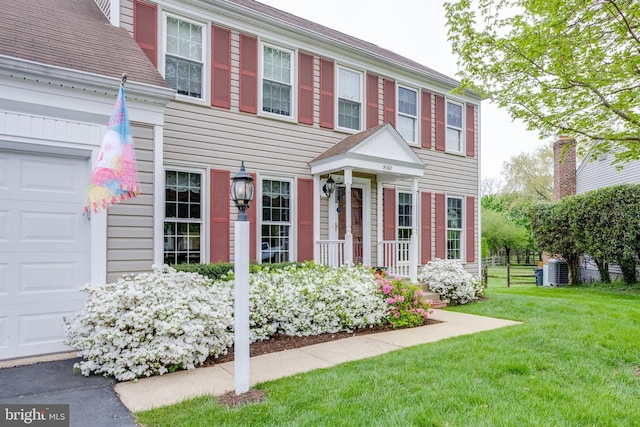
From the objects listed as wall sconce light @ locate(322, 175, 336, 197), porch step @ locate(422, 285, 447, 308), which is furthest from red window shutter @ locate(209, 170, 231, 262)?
porch step @ locate(422, 285, 447, 308)

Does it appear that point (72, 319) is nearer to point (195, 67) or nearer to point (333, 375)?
point (333, 375)

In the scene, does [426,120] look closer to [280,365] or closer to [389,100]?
[389,100]

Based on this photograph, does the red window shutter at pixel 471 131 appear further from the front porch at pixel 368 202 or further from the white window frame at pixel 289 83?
the white window frame at pixel 289 83

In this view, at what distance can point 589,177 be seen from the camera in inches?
675

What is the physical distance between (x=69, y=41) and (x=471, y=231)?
1015 cm

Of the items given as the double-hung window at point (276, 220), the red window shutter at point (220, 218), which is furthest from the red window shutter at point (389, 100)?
the red window shutter at point (220, 218)

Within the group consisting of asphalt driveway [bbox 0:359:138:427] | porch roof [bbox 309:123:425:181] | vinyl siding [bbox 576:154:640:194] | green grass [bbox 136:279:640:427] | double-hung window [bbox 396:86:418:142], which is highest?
double-hung window [bbox 396:86:418:142]

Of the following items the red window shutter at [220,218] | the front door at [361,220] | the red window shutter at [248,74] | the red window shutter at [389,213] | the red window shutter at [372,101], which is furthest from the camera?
the red window shutter at [389,213]

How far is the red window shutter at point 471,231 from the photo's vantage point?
11438 millimetres

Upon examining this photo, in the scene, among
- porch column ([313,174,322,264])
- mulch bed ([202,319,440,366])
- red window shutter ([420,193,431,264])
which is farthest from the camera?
red window shutter ([420,193,431,264])

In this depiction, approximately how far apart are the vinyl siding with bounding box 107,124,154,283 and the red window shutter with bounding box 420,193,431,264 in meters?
6.84

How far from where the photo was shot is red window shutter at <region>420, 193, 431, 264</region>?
1023 cm

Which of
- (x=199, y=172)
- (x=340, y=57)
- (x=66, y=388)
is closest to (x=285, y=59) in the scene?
(x=340, y=57)

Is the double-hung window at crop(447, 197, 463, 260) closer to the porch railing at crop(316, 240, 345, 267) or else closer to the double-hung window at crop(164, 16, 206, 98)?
the porch railing at crop(316, 240, 345, 267)
